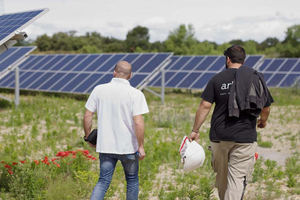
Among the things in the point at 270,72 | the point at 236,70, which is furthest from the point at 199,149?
the point at 270,72

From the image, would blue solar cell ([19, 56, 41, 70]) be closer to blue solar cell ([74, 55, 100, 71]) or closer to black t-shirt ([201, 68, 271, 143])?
blue solar cell ([74, 55, 100, 71])

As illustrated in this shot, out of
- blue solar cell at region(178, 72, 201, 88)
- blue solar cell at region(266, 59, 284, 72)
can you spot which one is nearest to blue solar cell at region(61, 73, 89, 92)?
blue solar cell at region(178, 72, 201, 88)

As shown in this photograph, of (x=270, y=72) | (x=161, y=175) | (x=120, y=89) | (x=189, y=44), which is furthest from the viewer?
(x=189, y=44)

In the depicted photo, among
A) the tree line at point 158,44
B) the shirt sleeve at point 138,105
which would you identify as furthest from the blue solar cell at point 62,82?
the tree line at point 158,44

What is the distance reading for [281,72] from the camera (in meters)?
19.5

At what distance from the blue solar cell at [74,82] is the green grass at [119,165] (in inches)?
92.5

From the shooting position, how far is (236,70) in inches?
154

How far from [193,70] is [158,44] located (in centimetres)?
3491

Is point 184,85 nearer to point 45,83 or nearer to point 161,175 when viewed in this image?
point 45,83

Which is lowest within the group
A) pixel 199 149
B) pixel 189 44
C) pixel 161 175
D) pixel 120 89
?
pixel 161 175

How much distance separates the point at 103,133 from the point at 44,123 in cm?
678

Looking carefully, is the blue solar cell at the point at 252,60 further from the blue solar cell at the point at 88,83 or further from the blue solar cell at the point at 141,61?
the blue solar cell at the point at 88,83

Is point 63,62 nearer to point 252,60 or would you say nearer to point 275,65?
point 252,60

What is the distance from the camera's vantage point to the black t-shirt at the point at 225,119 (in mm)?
3855
